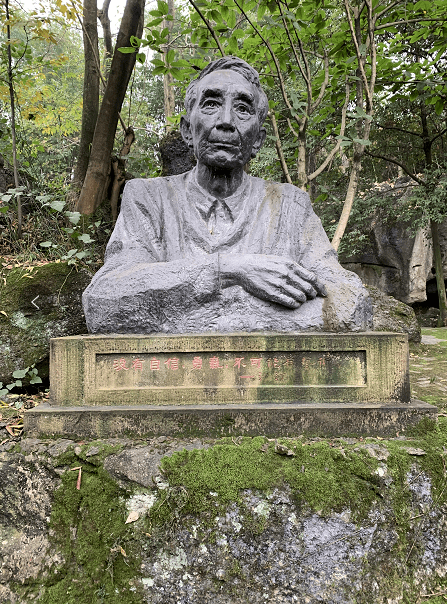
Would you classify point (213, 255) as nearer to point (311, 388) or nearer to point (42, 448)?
point (311, 388)

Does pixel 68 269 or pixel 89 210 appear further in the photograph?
pixel 89 210

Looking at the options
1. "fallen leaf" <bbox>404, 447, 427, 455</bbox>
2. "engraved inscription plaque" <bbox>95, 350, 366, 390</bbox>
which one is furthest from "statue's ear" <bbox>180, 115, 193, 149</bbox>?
"fallen leaf" <bbox>404, 447, 427, 455</bbox>

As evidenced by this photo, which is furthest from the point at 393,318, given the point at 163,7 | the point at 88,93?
the point at 88,93

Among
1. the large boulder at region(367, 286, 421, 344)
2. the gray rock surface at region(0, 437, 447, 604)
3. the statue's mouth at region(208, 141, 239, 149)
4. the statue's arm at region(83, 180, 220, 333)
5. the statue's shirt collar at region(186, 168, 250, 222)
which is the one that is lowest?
the gray rock surface at region(0, 437, 447, 604)

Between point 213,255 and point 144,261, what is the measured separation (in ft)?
1.51

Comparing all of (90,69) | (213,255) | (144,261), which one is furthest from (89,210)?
(213,255)

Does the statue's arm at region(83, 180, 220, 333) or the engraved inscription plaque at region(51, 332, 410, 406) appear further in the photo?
the statue's arm at region(83, 180, 220, 333)

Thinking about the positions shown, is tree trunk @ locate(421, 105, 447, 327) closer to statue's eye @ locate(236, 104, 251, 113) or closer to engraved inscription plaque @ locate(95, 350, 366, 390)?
statue's eye @ locate(236, 104, 251, 113)

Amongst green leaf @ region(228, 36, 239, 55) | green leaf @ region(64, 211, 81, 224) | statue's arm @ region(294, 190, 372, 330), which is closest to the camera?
statue's arm @ region(294, 190, 372, 330)

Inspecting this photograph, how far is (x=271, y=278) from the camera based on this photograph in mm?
2508

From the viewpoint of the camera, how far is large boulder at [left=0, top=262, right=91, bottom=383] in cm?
382

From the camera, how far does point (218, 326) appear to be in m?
2.53

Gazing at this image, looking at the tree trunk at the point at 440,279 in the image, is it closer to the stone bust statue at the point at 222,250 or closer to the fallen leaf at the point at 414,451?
the stone bust statue at the point at 222,250

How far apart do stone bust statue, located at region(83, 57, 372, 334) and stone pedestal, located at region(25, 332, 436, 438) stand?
179 millimetres
